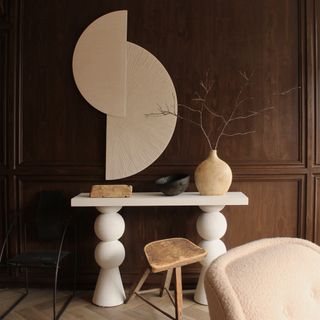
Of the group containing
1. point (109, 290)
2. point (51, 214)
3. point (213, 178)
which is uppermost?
point (213, 178)

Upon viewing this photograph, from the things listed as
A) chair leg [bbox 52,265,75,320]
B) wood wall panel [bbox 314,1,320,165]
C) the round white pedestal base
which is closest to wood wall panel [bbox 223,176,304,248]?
wood wall panel [bbox 314,1,320,165]

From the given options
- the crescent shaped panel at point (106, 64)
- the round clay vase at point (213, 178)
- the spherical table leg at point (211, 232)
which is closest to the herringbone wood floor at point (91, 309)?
the spherical table leg at point (211, 232)

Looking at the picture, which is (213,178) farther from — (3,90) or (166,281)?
(3,90)

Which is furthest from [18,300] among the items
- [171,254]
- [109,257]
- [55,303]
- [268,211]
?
[268,211]

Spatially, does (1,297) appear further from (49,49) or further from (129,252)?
(49,49)

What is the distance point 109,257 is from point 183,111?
1.33 m

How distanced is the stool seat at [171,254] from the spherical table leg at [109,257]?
1.01 feet

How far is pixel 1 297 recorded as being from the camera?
2650 millimetres

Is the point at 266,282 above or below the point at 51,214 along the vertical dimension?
above

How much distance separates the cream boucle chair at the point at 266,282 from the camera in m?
0.71

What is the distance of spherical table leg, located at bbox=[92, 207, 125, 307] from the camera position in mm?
2420

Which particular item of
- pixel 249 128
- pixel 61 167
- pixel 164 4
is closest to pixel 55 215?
pixel 61 167

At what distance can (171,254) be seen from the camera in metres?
2.16

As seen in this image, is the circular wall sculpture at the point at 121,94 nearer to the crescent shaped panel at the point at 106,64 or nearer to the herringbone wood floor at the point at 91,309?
the crescent shaped panel at the point at 106,64
